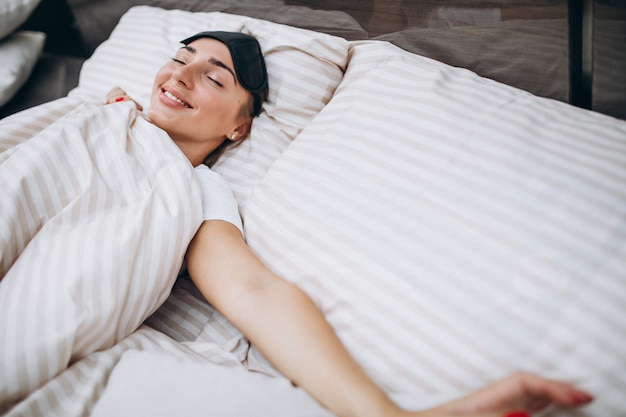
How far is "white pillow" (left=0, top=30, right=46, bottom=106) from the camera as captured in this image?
158cm

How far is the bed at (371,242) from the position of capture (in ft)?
2.12

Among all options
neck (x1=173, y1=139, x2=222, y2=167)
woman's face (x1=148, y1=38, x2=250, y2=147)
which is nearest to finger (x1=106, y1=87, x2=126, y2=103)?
woman's face (x1=148, y1=38, x2=250, y2=147)

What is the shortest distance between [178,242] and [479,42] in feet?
2.65

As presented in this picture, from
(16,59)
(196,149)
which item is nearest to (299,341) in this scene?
(196,149)

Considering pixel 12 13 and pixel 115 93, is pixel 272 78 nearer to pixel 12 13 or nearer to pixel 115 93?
pixel 115 93

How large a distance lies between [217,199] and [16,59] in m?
1.18

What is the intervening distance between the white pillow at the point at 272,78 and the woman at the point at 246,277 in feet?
0.17

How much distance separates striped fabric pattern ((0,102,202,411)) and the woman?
89 millimetres

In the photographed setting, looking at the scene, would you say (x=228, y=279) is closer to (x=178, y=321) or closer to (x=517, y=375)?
(x=178, y=321)

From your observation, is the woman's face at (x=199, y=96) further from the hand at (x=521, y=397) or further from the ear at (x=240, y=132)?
the hand at (x=521, y=397)

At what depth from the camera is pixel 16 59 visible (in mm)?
Result: 1629

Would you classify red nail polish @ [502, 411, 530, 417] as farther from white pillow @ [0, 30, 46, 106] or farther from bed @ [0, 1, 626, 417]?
white pillow @ [0, 30, 46, 106]

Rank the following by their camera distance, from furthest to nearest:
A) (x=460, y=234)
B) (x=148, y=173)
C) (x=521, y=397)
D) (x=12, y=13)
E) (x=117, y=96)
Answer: (x=12, y=13) < (x=117, y=96) < (x=148, y=173) < (x=460, y=234) < (x=521, y=397)

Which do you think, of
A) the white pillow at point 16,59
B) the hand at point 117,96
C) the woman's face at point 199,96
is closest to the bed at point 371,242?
the woman's face at point 199,96
